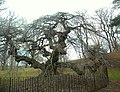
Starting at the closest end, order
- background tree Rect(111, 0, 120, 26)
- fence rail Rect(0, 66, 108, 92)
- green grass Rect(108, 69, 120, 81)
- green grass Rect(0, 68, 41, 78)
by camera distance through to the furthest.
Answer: fence rail Rect(0, 66, 108, 92), green grass Rect(0, 68, 41, 78), green grass Rect(108, 69, 120, 81), background tree Rect(111, 0, 120, 26)

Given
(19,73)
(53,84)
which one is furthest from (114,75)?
(53,84)

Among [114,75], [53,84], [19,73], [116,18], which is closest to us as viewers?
[53,84]

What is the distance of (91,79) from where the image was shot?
12562 mm

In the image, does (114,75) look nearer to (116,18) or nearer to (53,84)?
(116,18)

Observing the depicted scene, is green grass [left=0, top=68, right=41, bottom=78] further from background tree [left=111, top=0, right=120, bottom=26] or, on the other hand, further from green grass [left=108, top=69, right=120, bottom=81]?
background tree [left=111, top=0, right=120, bottom=26]

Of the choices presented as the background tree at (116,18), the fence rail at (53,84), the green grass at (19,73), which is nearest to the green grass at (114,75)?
the background tree at (116,18)

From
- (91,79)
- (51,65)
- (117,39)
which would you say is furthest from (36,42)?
(117,39)

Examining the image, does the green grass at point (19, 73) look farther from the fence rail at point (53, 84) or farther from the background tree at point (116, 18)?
the background tree at point (116, 18)

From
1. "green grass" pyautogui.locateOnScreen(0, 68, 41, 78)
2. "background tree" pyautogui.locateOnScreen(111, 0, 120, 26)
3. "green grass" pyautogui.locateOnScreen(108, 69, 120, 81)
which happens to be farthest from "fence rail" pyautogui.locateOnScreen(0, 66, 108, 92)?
"background tree" pyautogui.locateOnScreen(111, 0, 120, 26)

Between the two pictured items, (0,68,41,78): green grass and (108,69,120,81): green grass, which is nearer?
(0,68,41,78): green grass

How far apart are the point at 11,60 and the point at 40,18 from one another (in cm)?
220

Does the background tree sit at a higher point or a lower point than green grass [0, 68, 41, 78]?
higher

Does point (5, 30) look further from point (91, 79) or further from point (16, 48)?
point (91, 79)

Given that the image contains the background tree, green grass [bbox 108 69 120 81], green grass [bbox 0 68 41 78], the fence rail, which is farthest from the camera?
the background tree
